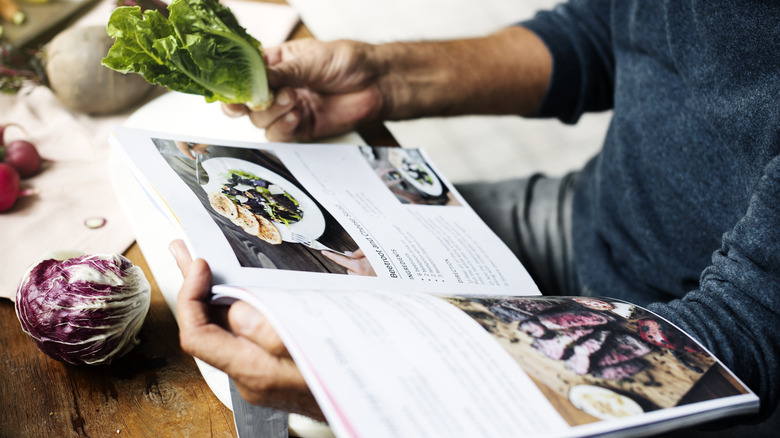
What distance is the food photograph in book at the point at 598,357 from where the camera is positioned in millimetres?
471

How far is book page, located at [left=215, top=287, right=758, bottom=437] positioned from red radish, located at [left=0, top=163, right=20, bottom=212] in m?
0.48

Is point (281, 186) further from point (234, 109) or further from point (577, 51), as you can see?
point (577, 51)

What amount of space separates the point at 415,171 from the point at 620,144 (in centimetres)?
38

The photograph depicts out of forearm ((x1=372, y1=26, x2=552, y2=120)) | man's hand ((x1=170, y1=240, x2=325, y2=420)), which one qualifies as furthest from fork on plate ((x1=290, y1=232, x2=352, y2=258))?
forearm ((x1=372, y1=26, x2=552, y2=120))

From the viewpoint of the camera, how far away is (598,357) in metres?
0.51

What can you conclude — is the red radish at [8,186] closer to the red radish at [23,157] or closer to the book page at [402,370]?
the red radish at [23,157]

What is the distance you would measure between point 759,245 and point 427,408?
428mm

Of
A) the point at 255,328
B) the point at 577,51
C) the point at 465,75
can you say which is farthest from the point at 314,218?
the point at 577,51

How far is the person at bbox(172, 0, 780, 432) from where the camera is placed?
0.61 metres

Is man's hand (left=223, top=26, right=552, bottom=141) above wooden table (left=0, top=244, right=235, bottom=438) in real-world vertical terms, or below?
above

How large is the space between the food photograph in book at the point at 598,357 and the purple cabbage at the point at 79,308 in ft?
1.12

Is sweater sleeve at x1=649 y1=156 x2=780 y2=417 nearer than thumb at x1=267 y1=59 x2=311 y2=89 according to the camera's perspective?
Yes

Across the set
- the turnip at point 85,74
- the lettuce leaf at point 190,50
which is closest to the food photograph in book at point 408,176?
the lettuce leaf at point 190,50

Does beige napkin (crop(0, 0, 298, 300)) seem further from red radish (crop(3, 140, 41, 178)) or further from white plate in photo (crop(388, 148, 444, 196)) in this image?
white plate in photo (crop(388, 148, 444, 196))
